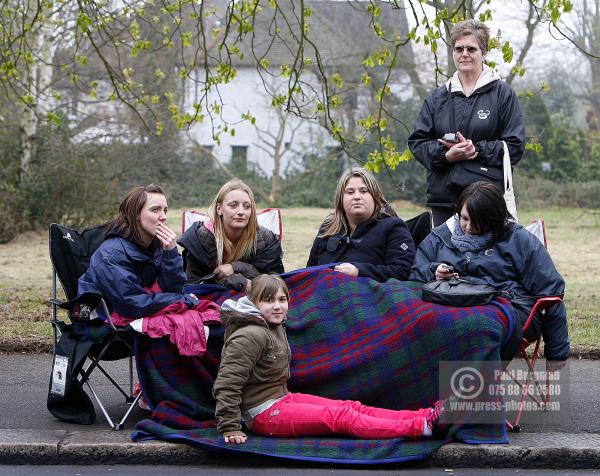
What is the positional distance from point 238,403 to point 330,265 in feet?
4.00

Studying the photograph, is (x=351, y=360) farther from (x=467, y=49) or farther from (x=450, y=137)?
(x=467, y=49)

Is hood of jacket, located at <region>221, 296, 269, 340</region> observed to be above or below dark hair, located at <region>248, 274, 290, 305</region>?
below

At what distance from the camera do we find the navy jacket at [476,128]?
6.54 metres

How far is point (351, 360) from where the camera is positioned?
5586 millimetres

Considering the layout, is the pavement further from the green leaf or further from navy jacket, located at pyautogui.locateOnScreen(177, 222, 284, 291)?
the green leaf

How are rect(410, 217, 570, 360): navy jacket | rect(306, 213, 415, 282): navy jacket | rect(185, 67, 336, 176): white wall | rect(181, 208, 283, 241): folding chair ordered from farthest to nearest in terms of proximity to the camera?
rect(185, 67, 336, 176): white wall
rect(181, 208, 283, 241): folding chair
rect(306, 213, 415, 282): navy jacket
rect(410, 217, 570, 360): navy jacket

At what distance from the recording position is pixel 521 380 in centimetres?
636

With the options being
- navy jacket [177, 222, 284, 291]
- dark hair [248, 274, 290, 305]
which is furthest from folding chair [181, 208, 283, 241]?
dark hair [248, 274, 290, 305]

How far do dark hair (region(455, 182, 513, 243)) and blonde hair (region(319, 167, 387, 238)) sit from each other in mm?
742

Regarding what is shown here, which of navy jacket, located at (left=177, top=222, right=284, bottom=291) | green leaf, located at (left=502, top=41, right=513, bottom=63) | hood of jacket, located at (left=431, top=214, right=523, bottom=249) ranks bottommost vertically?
navy jacket, located at (left=177, top=222, right=284, bottom=291)

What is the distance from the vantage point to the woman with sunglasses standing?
6520mm

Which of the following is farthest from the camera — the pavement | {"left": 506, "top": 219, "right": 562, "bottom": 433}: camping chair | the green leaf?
the green leaf

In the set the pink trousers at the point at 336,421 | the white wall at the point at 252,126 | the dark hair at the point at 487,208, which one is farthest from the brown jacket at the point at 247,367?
the white wall at the point at 252,126

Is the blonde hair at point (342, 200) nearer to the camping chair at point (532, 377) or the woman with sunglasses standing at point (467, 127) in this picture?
the woman with sunglasses standing at point (467, 127)
